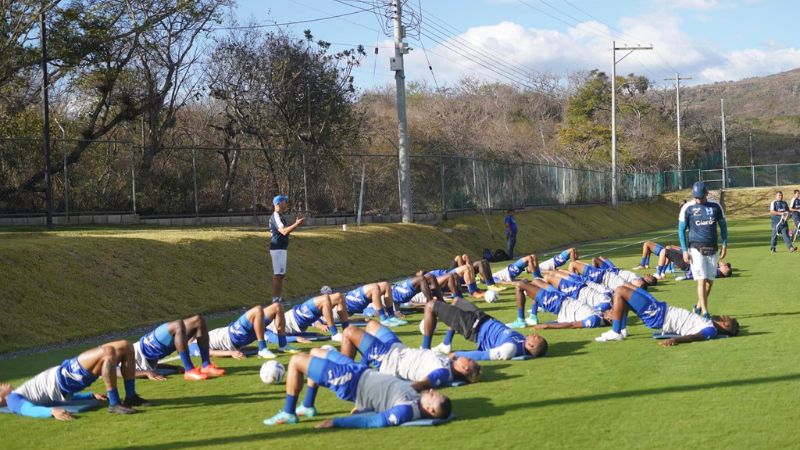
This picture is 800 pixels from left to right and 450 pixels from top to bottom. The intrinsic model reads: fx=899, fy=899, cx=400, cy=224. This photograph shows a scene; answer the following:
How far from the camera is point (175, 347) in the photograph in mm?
11305

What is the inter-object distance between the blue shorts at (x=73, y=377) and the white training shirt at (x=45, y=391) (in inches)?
2.7

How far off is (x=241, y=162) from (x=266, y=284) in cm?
1221

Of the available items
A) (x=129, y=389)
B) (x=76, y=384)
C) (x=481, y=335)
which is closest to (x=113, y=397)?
(x=129, y=389)

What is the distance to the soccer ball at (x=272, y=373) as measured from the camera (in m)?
11.0

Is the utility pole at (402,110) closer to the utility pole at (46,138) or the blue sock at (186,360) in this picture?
the utility pole at (46,138)

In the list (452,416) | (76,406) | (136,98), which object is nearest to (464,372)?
(452,416)

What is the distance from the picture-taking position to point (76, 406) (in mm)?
9992

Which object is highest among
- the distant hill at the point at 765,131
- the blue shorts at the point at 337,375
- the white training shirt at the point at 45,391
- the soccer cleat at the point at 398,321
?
the distant hill at the point at 765,131

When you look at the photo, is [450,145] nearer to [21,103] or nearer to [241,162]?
Result: [241,162]

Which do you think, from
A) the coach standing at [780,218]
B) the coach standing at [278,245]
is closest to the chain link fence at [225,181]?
the coach standing at [278,245]

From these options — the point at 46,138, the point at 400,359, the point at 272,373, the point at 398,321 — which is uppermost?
the point at 46,138

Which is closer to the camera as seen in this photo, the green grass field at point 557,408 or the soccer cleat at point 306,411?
the green grass field at point 557,408

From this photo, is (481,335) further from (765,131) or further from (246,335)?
(765,131)

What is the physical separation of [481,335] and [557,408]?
314 cm
